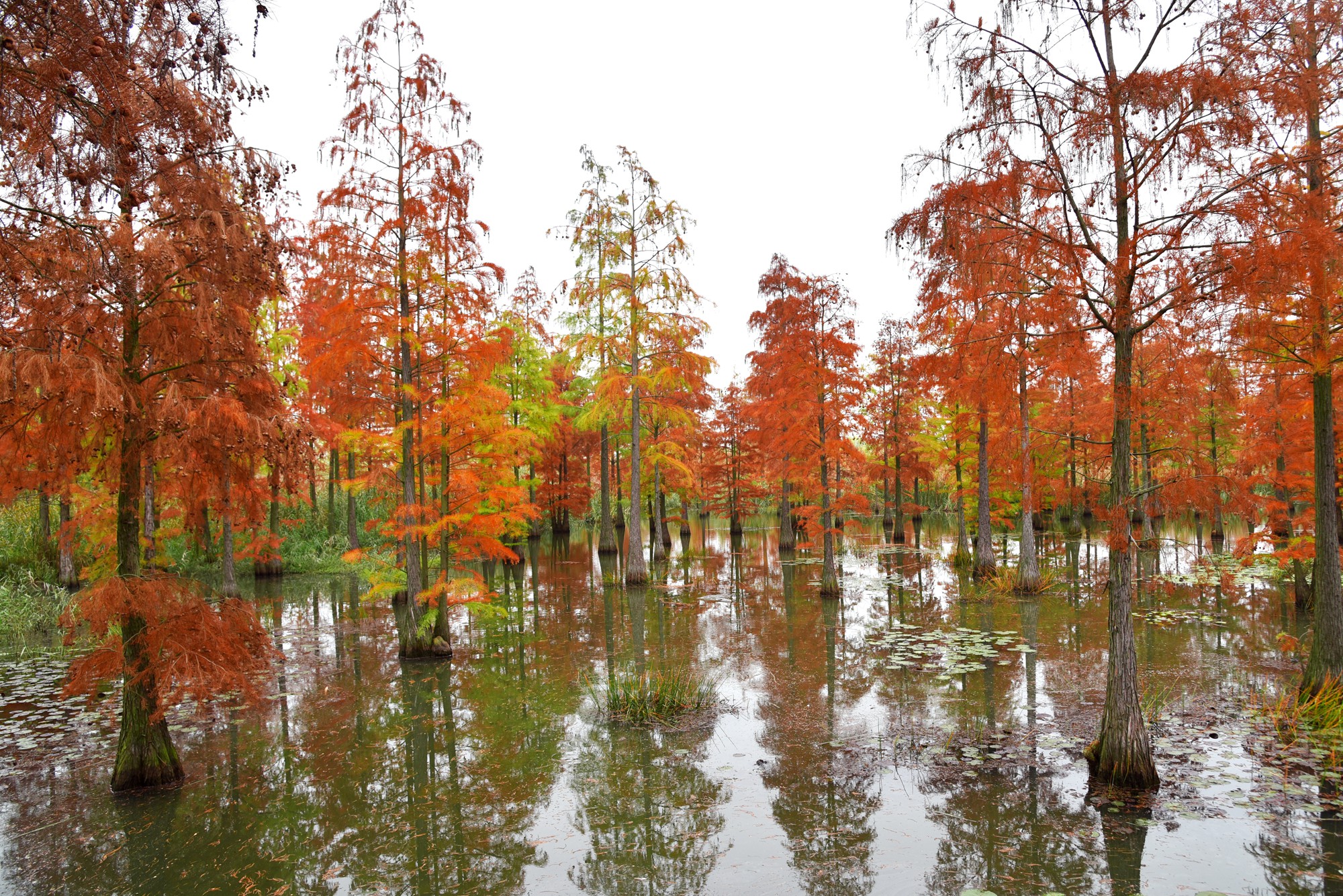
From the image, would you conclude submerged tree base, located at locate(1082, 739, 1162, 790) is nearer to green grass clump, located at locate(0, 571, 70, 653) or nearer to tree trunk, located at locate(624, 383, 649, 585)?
tree trunk, located at locate(624, 383, 649, 585)

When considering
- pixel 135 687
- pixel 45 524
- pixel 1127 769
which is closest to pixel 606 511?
pixel 45 524

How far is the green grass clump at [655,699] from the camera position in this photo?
9227 mm

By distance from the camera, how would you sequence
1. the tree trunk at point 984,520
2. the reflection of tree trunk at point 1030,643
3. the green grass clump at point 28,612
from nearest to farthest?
1. the reflection of tree trunk at point 1030,643
2. the green grass clump at point 28,612
3. the tree trunk at point 984,520

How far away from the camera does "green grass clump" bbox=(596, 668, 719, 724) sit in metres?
9.23

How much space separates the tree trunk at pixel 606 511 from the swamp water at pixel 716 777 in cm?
1377

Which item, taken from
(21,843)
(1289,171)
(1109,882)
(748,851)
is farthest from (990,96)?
(21,843)

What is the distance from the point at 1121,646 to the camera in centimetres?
668

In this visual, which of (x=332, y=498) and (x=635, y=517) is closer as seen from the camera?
(x=635, y=517)

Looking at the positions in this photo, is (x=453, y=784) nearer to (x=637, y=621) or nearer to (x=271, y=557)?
(x=637, y=621)

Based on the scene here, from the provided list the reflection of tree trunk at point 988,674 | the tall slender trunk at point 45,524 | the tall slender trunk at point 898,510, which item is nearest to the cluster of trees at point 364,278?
the reflection of tree trunk at point 988,674

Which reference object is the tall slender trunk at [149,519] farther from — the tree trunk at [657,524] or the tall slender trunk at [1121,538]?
the tree trunk at [657,524]

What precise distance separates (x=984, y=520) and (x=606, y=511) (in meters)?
15.5

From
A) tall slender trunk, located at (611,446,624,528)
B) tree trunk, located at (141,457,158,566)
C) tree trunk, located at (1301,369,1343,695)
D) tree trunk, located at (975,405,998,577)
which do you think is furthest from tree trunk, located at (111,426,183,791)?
tall slender trunk, located at (611,446,624,528)

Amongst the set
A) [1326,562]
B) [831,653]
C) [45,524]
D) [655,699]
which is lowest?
[831,653]
